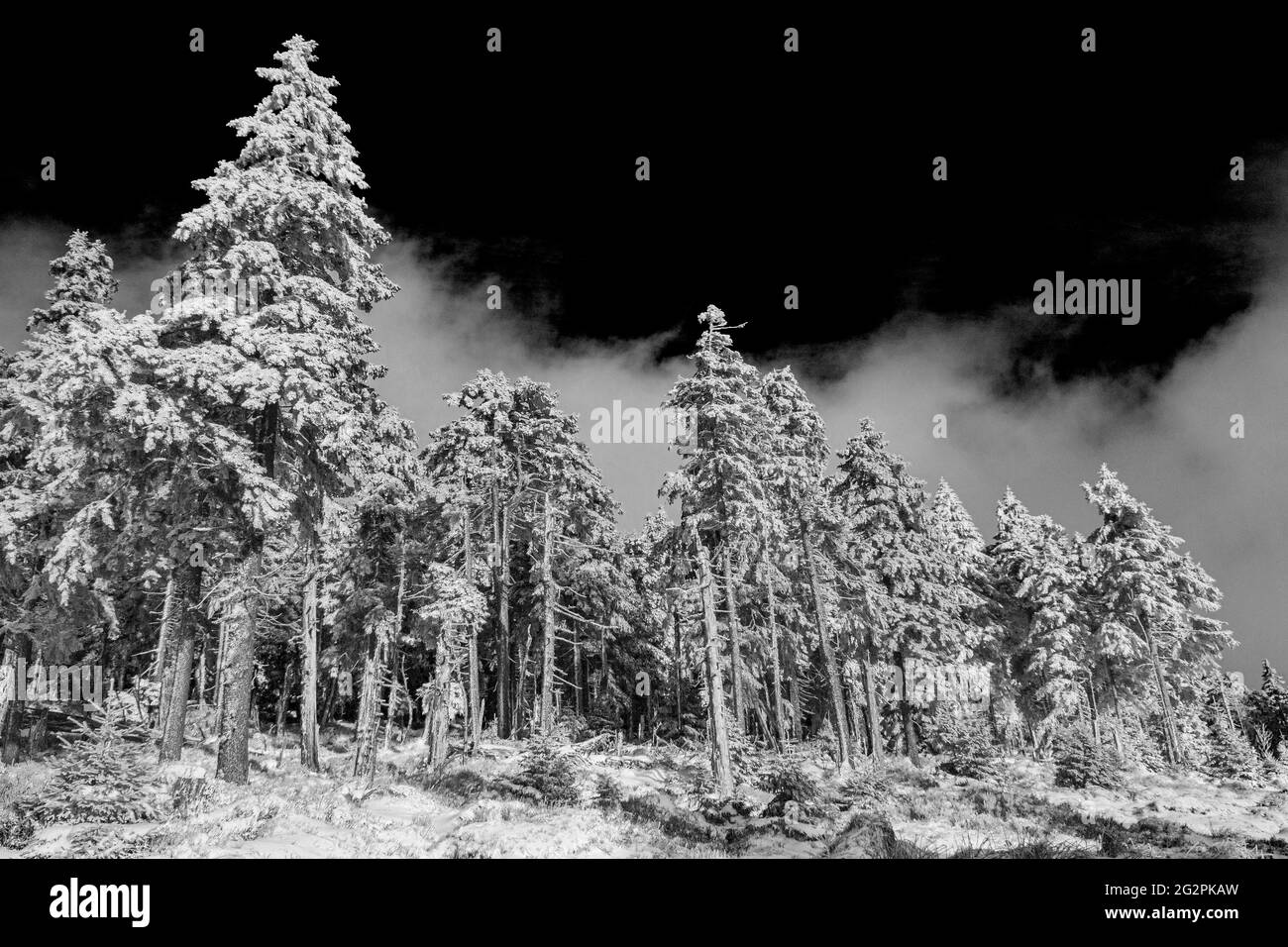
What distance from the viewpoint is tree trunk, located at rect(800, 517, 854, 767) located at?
2556 centimetres

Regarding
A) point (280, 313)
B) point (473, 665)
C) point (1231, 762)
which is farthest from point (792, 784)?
point (1231, 762)

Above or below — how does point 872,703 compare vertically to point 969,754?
above

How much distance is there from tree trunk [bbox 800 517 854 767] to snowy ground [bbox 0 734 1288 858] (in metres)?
1.31

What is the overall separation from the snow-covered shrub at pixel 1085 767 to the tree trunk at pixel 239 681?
25.5 meters

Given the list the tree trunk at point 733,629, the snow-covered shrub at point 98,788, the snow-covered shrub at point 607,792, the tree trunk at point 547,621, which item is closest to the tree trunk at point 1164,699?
the tree trunk at point 733,629

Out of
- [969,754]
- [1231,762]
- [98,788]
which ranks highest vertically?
[98,788]

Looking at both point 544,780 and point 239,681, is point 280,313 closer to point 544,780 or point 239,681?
point 239,681

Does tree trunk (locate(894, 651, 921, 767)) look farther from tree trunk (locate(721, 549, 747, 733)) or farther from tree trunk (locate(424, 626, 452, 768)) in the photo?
tree trunk (locate(424, 626, 452, 768))

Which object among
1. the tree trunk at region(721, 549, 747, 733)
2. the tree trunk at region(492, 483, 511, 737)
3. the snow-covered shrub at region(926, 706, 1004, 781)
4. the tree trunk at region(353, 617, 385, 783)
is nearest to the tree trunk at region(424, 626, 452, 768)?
the tree trunk at region(353, 617, 385, 783)

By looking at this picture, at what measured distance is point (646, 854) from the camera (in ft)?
40.5

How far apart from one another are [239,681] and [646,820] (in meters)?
9.14

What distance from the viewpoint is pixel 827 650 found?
26109 mm

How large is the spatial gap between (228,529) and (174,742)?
15.8 feet
